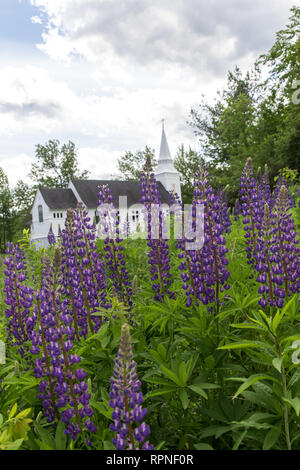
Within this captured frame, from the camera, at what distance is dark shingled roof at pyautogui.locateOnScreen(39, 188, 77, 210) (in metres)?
54.7

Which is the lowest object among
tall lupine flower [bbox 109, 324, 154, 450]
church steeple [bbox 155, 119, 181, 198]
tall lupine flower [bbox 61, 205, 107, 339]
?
tall lupine flower [bbox 109, 324, 154, 450]

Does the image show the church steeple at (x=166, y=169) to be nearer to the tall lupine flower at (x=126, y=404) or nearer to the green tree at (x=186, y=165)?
the green tree at (x=186, y=165)

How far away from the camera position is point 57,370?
7.48ft

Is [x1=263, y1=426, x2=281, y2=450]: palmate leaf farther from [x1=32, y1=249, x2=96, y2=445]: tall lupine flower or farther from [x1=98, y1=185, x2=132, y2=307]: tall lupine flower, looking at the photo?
[x1=98, y1=185, x2=132, y2=307]: tall lupine flower

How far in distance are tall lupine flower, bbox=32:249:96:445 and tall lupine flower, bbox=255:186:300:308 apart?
1.45 m

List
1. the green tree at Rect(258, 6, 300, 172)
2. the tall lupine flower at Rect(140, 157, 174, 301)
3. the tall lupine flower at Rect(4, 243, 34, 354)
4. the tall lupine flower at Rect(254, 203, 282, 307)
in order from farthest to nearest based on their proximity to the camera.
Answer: the green tree at Rect(258, 6, 300, 172)
the tall lupine flower at Rect(140, 157, 174, 301)
the tall lupine flower at Rect(4, 243, 34, 354)
the tall lupine flower at Rect(254, 203, 282, 307)

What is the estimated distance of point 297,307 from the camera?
9.44 feet

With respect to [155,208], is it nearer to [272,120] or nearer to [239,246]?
[239,246]

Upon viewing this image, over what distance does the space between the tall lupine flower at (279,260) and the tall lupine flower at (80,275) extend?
133 centimetres

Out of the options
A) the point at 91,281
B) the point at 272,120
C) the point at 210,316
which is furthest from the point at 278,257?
the point at 272,120

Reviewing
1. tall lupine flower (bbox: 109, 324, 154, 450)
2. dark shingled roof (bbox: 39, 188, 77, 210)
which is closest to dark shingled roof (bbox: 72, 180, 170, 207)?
dark shingled roof (bbox: 39, 188, 77, 210)

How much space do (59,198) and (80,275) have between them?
54.2m

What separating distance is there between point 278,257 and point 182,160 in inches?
2811

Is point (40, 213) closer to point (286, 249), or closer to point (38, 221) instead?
point (38, 221)
